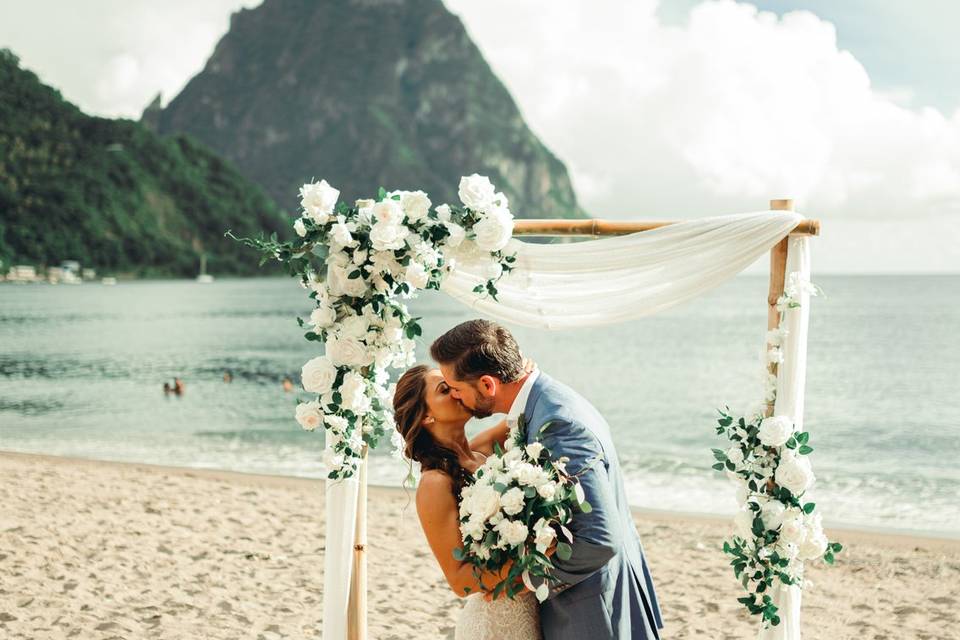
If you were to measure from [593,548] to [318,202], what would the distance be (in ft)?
5.85

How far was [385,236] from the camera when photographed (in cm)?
365

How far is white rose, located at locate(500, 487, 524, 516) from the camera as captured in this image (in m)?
2.96

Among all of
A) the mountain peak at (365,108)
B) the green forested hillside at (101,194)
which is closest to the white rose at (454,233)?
the green forested hillside at (101,194)

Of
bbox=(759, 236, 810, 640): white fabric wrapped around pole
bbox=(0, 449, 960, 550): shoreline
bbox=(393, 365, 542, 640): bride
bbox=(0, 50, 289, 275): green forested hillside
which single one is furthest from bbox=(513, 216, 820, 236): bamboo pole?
bbox=(0, 50, 289, 275): green forested hillside

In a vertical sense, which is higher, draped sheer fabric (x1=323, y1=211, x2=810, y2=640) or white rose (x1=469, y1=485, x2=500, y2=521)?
draped sheer fabric (x1=323, y1=211, x2=810, y2=640)

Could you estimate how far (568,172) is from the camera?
176 meters

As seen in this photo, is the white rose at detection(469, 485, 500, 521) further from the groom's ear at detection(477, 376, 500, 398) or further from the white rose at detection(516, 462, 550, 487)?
the groom's ear at detection(477, 376, 500, 398)

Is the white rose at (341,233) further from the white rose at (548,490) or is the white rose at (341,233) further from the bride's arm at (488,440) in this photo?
the white rose at (548,490)

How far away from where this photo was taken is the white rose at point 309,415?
3891 millimetres

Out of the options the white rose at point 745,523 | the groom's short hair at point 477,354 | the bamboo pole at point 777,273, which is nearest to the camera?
the groom's short hair at point 477,354

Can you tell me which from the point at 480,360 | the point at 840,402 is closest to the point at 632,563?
the point at 480,360

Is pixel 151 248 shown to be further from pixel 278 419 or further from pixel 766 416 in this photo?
pixel 766 416

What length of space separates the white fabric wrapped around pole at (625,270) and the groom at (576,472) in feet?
3.17

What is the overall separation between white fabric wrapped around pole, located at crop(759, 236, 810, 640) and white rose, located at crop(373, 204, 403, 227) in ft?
5.82
